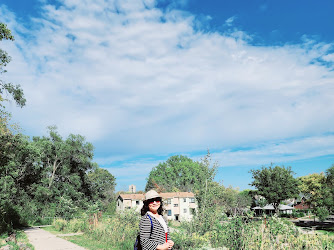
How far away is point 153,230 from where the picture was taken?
3.53 m

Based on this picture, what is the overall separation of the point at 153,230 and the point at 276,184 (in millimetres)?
39462

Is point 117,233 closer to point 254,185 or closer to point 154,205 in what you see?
point 154,205

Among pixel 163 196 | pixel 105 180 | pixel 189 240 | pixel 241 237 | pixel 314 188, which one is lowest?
pixel 189 240

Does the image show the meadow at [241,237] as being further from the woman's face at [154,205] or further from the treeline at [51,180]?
the treeline at [51,180]

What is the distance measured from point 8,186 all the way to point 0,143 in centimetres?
1610

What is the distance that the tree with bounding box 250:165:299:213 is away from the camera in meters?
38.8

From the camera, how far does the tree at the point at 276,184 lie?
3878 cm

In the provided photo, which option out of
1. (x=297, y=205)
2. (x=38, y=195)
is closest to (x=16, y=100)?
(x=38, y=195)

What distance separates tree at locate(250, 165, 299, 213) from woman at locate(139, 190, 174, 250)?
38.7 m

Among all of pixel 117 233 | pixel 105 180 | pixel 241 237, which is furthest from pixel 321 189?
pixel 105 180

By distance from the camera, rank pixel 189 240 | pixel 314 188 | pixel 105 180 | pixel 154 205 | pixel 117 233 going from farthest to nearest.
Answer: pixel 105 180, pixel 314 188, pixel 117 233, pixel 189 240, pixel 154 205

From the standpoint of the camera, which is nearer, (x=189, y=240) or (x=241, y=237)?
(x=241, y=237)

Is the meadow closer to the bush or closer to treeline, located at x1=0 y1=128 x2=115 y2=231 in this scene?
the bush

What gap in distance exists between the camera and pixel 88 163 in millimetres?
40875
